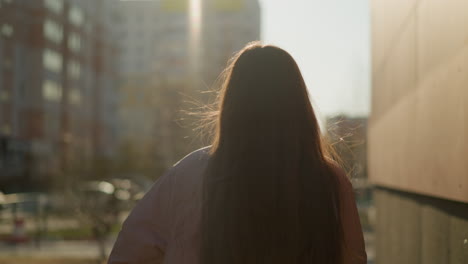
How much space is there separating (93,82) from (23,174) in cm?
1859

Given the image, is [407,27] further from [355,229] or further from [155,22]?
[155,22]

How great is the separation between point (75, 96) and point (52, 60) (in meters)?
6.04

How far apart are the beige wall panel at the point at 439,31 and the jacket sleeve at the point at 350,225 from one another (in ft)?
3.97

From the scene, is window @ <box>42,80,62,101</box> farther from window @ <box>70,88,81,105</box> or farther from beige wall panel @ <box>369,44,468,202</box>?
beige wall panel @ <box>369,44,468,202</box>

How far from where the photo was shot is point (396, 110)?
6289 mm

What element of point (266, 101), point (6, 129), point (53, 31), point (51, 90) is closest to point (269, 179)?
point (266, 101)

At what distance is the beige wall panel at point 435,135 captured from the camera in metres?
3.46

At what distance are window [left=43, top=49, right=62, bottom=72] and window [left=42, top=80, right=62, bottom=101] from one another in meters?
1.21

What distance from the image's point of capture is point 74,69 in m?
68.0

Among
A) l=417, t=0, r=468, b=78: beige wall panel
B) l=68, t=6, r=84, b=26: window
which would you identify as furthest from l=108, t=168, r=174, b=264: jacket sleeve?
l=68, t=6, r=84, b=26: window

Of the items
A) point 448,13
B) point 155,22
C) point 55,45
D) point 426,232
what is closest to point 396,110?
point 426,232

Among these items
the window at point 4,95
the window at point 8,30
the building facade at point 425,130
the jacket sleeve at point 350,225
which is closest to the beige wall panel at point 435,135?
the building facade at point 425,130

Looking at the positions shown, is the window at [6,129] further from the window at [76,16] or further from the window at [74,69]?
the window at [76,16]

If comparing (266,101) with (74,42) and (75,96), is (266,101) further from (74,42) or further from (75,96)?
(75,96)
